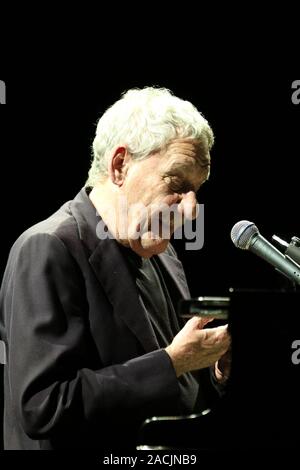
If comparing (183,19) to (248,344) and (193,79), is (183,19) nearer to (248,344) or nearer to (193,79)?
(193,79)

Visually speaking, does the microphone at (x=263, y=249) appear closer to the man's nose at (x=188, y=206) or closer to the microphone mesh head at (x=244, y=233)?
the microphone mesh head at (x=244, y=233)

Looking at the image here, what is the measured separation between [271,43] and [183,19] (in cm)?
39

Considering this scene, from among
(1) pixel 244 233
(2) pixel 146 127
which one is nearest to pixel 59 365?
(1) pixel 244 233

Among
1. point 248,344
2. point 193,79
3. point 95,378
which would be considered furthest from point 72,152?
point 248,344

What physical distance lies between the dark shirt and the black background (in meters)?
→ 0.60

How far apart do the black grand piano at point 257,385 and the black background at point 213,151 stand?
1.30m

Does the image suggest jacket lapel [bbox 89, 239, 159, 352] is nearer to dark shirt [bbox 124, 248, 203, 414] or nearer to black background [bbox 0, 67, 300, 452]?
dark shirt [bbox 124, 248, 203, 414]

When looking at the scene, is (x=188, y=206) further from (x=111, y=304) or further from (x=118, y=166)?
(x=111, y=304)

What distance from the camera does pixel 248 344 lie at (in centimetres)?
168

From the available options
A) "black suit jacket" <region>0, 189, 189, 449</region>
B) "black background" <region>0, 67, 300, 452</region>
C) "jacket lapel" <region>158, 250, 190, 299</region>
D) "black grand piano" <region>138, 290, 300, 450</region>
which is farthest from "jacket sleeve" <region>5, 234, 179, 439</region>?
"black background" <region>0, 67, 300, 452</region>

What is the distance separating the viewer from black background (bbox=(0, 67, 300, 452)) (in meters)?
2.99

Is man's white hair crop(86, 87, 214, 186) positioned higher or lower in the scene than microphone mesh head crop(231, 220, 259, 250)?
higher

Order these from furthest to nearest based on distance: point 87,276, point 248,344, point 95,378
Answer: point 87,276
point 95,378
point 248,344

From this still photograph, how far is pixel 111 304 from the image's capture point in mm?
2076
